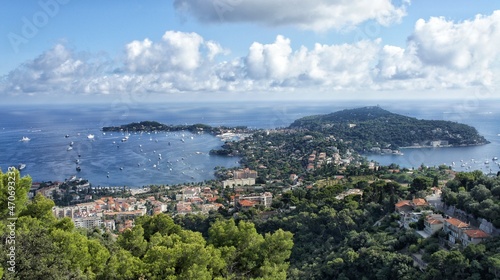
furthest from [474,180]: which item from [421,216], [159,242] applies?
[159,242]

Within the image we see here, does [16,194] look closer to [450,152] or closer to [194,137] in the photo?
[450,152]

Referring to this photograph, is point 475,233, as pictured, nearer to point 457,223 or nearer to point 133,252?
point 457,223

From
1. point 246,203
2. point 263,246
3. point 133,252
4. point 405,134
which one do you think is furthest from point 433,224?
point 405,134

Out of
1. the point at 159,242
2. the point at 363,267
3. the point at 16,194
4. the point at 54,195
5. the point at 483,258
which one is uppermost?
the point at 16,194

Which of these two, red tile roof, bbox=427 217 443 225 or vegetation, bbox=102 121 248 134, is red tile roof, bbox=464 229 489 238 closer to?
red tile roof, bbox=427 217 443 225

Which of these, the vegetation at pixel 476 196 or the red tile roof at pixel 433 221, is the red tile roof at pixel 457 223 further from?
the vegetation at pixel 476 196

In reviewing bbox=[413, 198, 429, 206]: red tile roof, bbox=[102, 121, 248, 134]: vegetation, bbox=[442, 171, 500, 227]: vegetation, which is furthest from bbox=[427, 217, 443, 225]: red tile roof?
bbox=[102, 121, 248, 134]: vegetation

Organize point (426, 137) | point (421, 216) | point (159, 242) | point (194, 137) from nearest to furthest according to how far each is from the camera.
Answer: point (159, 242) → point (421, 216) → point (426, 137) → point (194, 137)

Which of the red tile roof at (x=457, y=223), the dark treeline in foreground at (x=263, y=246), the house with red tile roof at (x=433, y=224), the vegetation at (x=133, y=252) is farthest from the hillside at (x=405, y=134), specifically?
the vegetation at (x=133, y=252)
